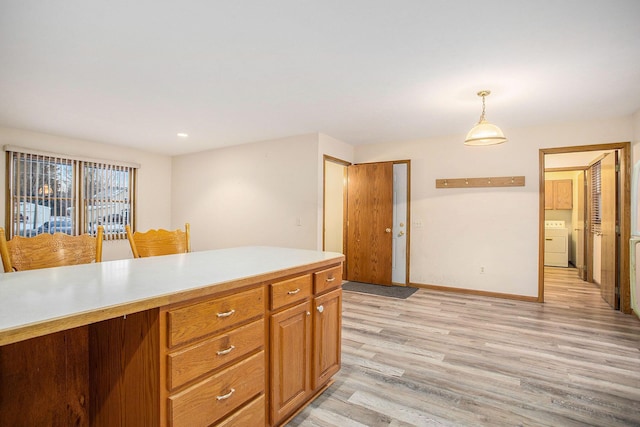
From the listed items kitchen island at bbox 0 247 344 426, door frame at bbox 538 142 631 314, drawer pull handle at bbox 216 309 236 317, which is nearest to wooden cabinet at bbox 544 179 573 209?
door frame at bbox 538 142 631 314

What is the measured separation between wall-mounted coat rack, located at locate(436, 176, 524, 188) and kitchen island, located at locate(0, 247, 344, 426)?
3.84 metres

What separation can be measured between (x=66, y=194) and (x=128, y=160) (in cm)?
115

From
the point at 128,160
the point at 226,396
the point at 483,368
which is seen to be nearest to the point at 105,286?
the point at 226,396

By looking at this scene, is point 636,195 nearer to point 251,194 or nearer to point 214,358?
point 214,358

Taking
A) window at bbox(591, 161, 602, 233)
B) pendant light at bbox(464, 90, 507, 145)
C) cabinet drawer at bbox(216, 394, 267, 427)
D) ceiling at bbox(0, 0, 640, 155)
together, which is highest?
ceiling at bbox(0, 0, 640, 155)

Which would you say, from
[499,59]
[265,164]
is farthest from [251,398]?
[265,164]

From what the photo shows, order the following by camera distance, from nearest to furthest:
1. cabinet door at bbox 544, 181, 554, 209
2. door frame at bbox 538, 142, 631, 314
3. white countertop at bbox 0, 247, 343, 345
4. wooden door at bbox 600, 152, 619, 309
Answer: white countertop at bbox 0, 247, 343, 345 < door frame at bbox 538, 142, 631, 314 < wooden door at bbox 600, 152, 619, 309 < cabinet door at bbox 544, 181, 554, 209

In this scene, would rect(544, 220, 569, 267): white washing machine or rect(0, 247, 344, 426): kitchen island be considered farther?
rect(544, 220, 569, 267): white washing machine

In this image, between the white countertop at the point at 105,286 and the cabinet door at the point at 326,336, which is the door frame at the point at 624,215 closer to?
the cabinet door at the point at 326,336

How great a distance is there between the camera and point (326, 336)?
201cm

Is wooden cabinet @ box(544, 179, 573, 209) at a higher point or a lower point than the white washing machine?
higher

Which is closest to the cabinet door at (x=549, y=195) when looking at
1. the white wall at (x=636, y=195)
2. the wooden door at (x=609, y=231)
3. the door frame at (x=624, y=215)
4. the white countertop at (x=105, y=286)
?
the wooden door at (x=609, y=231)

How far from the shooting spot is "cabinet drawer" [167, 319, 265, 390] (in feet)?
3.80

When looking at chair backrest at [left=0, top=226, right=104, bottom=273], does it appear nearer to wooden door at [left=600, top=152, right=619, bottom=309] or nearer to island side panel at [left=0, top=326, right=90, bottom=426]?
island side panel at [left=0, top=326, right=90, bottom=426]
